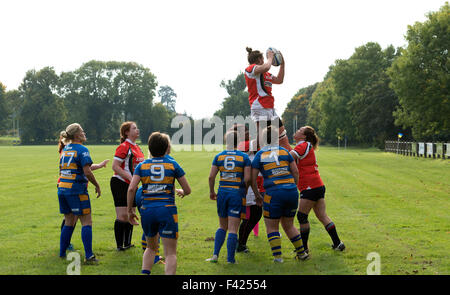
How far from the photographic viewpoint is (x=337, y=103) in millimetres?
85562

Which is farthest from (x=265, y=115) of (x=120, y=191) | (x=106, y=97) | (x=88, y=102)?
(x=106, y=97)

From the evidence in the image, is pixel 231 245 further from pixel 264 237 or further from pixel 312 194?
pixel 264 237

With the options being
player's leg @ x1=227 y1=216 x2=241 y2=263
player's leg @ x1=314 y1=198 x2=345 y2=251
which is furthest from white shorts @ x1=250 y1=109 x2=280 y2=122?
player's leg @ x1=227 y1=216 x2=241 y2=263

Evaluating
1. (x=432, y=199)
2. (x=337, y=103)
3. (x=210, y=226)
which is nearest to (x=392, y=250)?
(x=210, y=226)

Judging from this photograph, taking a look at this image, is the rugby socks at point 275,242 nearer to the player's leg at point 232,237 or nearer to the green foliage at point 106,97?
the player's leg at point 232,237

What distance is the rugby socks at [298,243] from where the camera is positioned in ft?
23.8

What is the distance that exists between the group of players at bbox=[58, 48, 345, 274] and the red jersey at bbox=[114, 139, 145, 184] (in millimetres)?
17

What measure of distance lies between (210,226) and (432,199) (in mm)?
8731

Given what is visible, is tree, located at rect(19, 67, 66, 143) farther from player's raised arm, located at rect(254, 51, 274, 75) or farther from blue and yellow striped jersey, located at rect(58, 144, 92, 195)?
player's raised arm, located at rect(254, 51, 274, 75)

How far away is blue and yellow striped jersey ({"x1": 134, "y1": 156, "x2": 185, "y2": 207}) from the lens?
5738 millimetres

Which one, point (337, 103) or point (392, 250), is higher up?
point (337, 103)

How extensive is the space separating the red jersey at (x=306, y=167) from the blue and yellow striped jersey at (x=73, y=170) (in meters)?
3.51

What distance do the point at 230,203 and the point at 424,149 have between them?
135 ft
